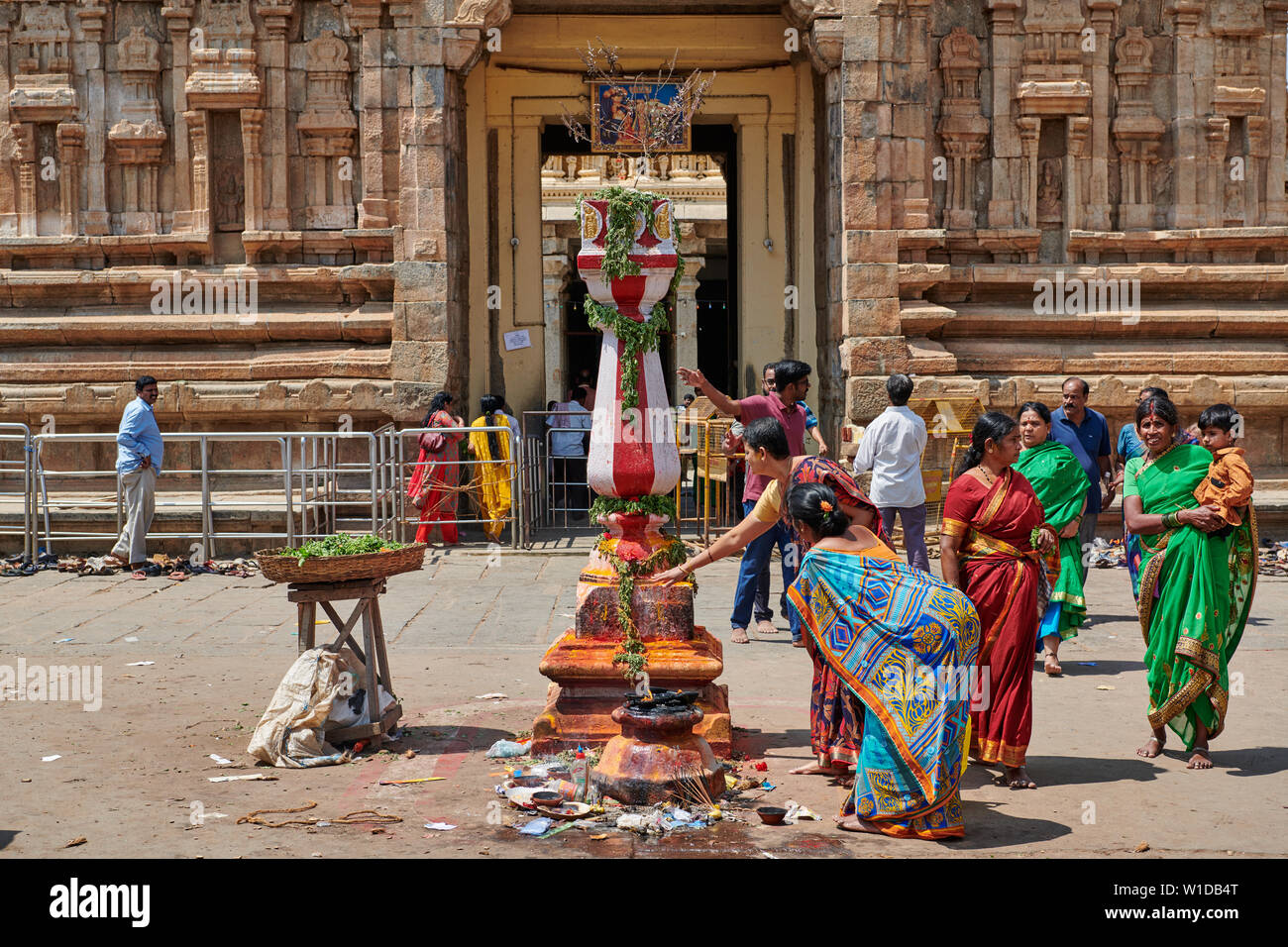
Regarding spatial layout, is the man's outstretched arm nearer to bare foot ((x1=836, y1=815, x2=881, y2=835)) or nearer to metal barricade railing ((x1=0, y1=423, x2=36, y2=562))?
bare foot ((x1=836, y1=815, x2=881, y2=835))

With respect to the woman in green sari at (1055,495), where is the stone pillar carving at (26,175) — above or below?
above

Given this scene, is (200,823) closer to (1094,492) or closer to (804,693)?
(804,693)

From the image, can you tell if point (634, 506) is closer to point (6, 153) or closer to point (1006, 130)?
point (1006, 130)

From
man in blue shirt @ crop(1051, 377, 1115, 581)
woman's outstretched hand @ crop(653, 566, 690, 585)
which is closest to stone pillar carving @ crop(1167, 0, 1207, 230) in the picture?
man in blue shirt @ crop(1051, 377, 1115, 581)

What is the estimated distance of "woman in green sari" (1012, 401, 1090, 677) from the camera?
7.73 m

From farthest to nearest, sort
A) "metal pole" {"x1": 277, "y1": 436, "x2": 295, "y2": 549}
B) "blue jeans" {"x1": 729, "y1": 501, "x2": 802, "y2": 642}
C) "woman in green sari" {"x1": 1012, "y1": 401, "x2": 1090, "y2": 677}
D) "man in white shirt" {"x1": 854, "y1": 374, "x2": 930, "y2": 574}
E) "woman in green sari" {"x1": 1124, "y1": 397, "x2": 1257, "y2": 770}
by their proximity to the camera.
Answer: "metal pole" {"x1": 277, "y1": 436, "x2": 295, "y2": 549}, "man in white shirt" {"x1": 854, "y1": 374, "x2": 930, "y2": 574}, "blue jeans" {"x1": 729, "y1": 501, "x2": 802, "y2": 642}, "woman in green sari" {"x1": 1012, "y1": 401, "x2": 1090, "y2": 677}, "woman in green sari" {"x1": 1124, "y1": 397, "x2": 1257, "y2": 770}

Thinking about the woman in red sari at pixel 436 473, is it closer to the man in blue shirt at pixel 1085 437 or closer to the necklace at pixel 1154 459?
the man in blue shirt at pixel 1085 437

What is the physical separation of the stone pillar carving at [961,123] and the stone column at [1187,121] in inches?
78.9

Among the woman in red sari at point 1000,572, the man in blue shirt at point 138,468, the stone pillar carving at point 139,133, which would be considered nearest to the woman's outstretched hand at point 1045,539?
the woman in red sari at point 1000,572

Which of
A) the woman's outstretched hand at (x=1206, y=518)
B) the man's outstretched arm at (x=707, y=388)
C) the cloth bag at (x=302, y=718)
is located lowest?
the cloth bag at (x=302, y=718)

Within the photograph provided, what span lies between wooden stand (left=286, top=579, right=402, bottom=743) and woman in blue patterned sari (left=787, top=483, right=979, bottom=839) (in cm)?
234

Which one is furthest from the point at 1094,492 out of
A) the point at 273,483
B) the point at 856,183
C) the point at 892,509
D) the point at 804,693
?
the point at 273,483

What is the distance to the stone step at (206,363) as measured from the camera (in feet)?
42.7

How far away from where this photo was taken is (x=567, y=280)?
2470 centimetres
